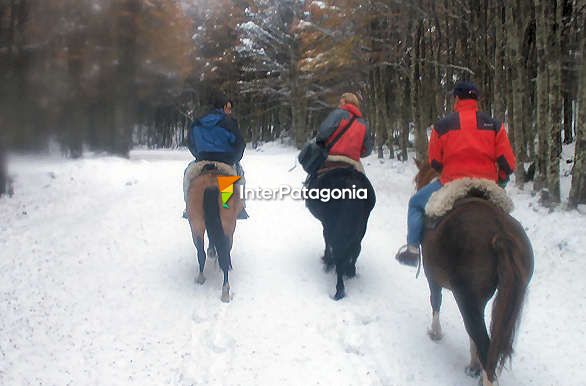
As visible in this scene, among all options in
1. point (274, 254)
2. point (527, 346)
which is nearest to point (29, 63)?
point (274, 254)

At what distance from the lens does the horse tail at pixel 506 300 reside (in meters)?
3.58

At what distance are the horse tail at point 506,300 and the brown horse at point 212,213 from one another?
322 centimetres

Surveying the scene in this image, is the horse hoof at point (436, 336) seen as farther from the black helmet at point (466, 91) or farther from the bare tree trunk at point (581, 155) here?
the bare tree trunk at point (581, 155)

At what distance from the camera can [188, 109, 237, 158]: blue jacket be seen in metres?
6.27

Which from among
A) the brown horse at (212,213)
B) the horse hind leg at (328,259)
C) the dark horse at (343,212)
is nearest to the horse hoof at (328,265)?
the horse hind leg at (328,259)

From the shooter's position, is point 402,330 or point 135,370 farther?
point 402,330

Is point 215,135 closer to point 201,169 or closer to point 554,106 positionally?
point 201,169

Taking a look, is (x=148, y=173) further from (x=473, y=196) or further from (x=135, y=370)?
(x=473, y=196)

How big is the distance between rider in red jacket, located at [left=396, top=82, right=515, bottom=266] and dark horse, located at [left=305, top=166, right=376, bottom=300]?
130cm

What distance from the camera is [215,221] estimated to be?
5.96 metres

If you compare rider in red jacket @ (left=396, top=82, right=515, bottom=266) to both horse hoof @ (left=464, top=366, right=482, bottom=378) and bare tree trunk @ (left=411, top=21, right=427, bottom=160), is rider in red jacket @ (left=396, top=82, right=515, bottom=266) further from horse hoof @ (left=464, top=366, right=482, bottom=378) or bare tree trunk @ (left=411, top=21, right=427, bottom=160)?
bare tree trunk @ (left=411, top=21, right=427, bottom=160)

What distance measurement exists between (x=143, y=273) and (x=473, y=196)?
472cm

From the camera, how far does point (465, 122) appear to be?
14.5 feet

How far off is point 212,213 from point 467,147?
3.15 m
